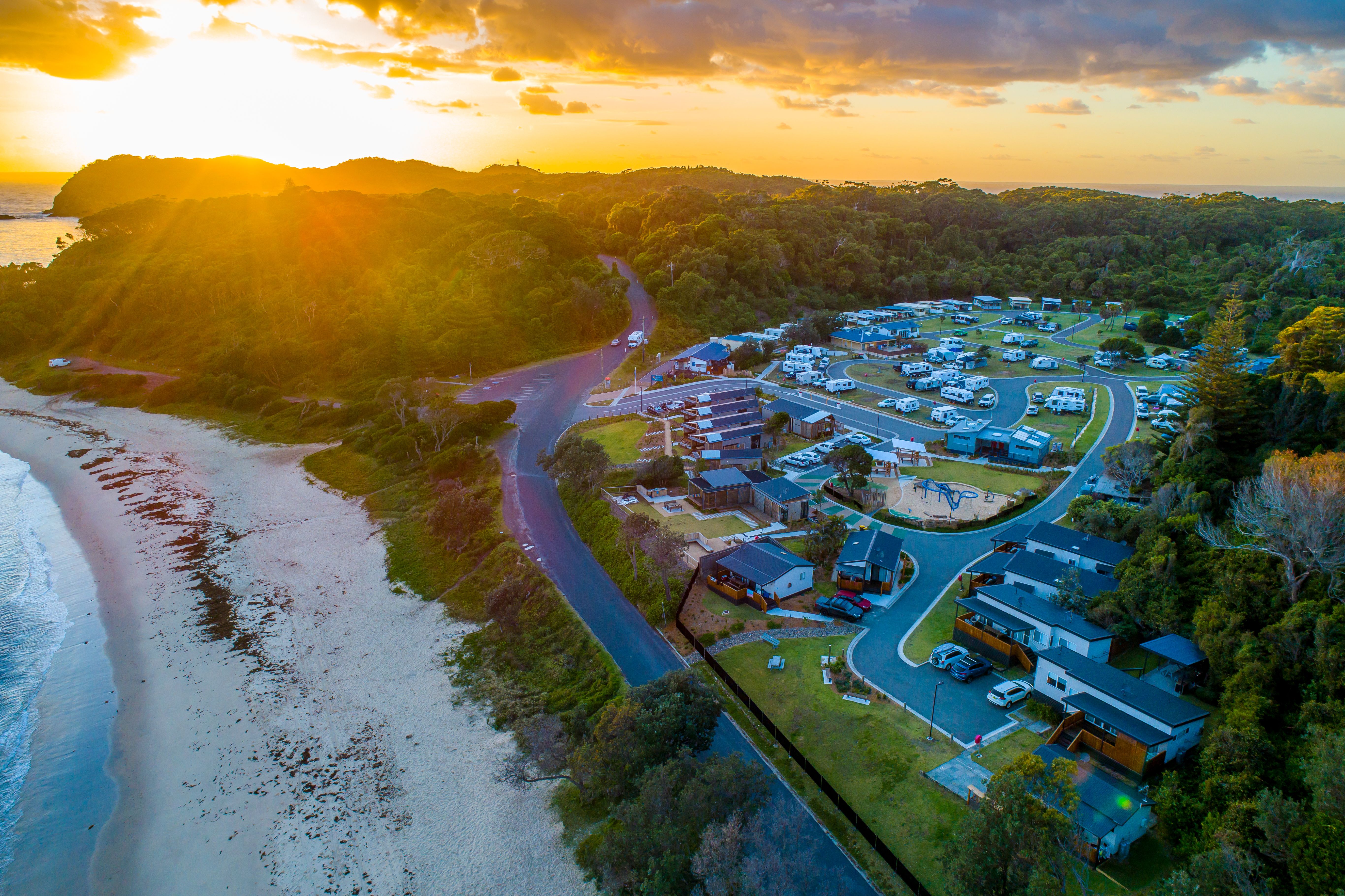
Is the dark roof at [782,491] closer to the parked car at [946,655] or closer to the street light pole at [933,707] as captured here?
the parked car at [946,655]

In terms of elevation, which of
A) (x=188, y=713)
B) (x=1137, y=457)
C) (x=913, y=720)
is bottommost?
(x=188, y=713)

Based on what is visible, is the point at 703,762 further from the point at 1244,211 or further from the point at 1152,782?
the point at 1244,211

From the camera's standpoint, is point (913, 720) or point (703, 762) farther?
point (913, 720)

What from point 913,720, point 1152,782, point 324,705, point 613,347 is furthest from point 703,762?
point 613,347

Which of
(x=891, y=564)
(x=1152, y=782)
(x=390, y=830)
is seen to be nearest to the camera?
(x=1152, y=782)

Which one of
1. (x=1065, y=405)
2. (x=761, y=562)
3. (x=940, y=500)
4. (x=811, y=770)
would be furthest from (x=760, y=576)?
(x=1065, y=405)

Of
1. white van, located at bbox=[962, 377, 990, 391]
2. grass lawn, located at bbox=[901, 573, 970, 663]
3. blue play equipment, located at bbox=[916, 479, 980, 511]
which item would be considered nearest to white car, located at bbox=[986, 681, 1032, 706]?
grass lawn, located at bbox=[901, 573, 970, 663]

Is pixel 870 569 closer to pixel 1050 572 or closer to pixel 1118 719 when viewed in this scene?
pixel 1050 572
